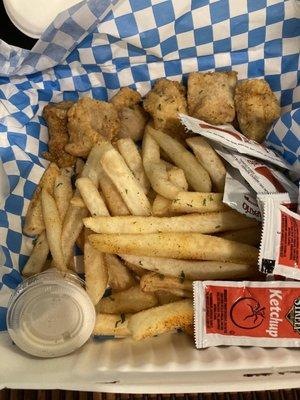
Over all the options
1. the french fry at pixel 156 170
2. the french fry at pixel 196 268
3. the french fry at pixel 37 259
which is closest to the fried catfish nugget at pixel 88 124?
the french fry at pixel 156 170

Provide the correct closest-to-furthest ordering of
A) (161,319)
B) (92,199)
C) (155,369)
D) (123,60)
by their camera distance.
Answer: (155,369) < (161,319) < (92,199) < (123,60)

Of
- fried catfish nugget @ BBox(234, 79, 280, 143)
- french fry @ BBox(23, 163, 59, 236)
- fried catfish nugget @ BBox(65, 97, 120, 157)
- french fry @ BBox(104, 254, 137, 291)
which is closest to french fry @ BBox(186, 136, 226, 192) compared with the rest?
fried catfish nugget @ BBox(234, 79, 280, 143)

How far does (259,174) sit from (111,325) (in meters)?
0.76

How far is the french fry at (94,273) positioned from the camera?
6.47ft

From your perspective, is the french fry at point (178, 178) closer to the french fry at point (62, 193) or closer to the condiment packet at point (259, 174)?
the condiment packet at point (259, 174)

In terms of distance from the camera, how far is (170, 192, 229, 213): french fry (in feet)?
6.21

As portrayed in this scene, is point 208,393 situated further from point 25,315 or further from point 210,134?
point 210,134

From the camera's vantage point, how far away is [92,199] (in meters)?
1.95

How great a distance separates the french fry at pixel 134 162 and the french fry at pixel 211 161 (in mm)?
208

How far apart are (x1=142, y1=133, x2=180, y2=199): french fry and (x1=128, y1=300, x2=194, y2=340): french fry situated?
0.38 metres

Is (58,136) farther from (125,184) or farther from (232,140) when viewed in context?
(232,140)

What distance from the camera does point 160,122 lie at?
2.19 metres

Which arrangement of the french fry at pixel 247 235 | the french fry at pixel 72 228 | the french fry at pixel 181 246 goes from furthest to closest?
the french fry at pixel 72 228 < the french fry at pixel 247 235 < the french fry at pixel 181 246

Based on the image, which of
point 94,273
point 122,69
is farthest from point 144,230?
point 122,69
